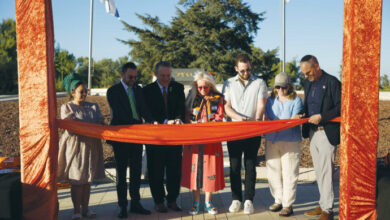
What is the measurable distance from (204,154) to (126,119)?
3.71 feet

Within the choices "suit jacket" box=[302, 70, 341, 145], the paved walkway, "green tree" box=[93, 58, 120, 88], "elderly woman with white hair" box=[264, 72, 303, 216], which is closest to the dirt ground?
the paved walkway

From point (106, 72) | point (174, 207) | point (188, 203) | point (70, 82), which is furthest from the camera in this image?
point (106, 72)

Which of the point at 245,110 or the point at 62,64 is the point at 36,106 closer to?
the point at 245,110

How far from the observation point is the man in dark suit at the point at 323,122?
431 centimetres

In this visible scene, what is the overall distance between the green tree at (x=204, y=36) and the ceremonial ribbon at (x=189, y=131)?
31.8 metres

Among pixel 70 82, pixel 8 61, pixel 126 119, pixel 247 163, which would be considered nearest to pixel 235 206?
pixel 247 163

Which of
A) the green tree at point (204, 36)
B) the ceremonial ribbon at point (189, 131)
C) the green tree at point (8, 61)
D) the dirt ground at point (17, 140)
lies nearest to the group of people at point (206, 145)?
the ceremonial ribbon at point (189, 131)

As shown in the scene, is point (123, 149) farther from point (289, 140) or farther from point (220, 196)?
point (289, 140)

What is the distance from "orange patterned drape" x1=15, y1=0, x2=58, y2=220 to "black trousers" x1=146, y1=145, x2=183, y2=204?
52.6 inches

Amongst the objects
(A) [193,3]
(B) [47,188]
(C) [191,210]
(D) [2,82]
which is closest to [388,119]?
(C) [191,210]

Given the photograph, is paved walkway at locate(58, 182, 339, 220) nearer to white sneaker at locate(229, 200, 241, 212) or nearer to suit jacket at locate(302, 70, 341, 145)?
white sneaker at locate(229, 200, 241, 212)

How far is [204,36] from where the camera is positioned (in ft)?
124

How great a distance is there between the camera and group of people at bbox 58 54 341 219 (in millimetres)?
4395

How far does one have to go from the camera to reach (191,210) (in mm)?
4730
